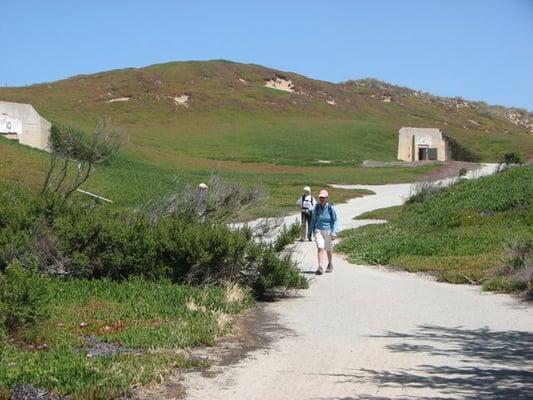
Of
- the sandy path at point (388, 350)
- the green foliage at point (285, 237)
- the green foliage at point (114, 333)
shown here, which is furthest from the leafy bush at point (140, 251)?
the sandy path at point (388, 350)

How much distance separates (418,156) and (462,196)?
67.0 m

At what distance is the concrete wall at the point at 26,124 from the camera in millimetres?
47844

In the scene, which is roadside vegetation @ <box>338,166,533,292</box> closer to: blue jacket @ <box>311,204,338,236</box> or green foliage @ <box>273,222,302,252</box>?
blue jacket @ <box>311,204,338,236</box>

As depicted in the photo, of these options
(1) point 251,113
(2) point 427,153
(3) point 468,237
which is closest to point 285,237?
(3) point 468,237

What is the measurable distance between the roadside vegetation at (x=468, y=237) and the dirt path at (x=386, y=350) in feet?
3.70

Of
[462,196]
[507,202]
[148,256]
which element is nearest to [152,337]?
[148,256]

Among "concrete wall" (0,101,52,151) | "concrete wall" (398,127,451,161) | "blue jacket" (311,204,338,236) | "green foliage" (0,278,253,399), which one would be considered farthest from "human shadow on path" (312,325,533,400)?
"concrete wall" (398,127,451,161)

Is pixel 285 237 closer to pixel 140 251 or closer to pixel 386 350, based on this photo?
pixel 140 251

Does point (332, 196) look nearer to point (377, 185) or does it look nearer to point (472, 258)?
point (377, 185)

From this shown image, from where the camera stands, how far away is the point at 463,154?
3674 inches

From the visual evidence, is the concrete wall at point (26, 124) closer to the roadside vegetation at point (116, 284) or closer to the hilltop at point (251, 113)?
the hilltop at point (251, 113)

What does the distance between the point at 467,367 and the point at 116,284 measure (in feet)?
18.5

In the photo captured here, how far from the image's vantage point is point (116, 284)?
11.4m

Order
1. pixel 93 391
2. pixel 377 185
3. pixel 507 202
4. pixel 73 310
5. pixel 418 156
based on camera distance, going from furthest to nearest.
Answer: pixel 418 156
pixel 377 185
pixel 507 202
pixel 73 310
pixel 93 391
